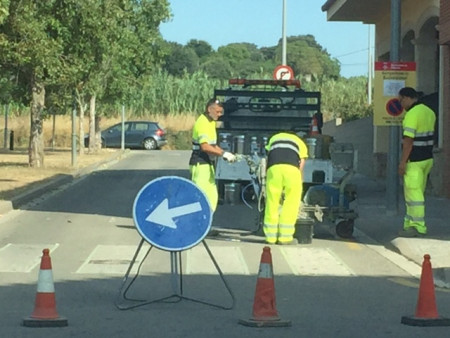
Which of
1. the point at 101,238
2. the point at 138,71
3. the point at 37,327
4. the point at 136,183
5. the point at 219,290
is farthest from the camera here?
the point at 138,71

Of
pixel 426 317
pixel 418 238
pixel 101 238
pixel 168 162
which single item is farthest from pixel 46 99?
Answer: pixel 426 317

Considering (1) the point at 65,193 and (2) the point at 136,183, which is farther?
(2) the point at 136,183

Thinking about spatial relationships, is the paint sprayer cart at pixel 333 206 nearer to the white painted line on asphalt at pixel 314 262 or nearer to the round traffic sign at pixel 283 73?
the white painted line on asphalt at pixel 314 262

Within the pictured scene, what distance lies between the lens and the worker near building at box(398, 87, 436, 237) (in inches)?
578

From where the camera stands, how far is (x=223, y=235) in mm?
15422

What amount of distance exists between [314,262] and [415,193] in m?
2.64

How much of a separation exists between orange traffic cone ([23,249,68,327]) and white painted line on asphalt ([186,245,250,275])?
3380 millimetres

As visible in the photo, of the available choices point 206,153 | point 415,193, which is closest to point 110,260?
point 206,153

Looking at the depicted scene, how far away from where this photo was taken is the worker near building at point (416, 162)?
1468 centimetres

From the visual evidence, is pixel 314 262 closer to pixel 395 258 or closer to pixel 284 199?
pixel 395 258

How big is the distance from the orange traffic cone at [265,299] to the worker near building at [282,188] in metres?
5.49

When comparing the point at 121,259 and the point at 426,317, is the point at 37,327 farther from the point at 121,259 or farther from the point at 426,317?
the point at 121,259

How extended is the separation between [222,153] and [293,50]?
113 m

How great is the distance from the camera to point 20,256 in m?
12.9
